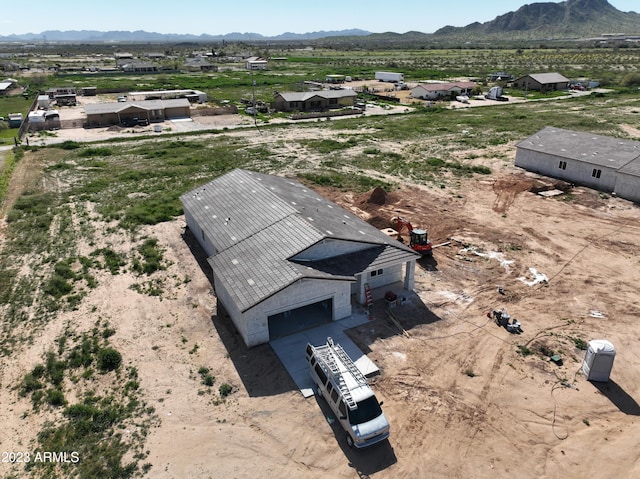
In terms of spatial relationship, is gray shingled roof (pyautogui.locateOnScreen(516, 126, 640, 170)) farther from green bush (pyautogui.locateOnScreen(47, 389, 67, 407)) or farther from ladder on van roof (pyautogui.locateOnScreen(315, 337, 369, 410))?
green bush (pyautogui.locateOnScreen(47, 389, 67, 407))

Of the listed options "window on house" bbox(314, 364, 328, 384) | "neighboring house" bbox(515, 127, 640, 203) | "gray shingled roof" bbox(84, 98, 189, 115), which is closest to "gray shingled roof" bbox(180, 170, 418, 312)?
"window on house" bbox(314, 364, 328, 384)

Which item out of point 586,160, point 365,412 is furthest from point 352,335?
point 586,160

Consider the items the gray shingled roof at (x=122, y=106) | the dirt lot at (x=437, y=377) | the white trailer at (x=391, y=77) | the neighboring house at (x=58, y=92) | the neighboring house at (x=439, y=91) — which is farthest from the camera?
the white trailer at (x=391, y=77)

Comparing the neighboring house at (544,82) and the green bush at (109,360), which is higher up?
the neighboring house at (544,82)

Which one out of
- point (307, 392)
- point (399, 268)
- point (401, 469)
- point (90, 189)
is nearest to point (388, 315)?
point (399, 268)

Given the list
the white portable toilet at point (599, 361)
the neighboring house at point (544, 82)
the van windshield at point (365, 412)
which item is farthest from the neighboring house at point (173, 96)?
the white portable toilet at point (599, 361)

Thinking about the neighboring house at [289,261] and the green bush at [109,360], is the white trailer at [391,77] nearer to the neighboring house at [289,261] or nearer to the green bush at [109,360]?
the neighboring house at [289,261]

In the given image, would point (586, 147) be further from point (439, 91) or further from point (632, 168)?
point (439, 91)

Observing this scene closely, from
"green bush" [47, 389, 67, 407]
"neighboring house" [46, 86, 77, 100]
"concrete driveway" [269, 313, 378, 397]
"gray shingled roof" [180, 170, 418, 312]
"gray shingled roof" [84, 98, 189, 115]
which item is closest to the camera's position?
"green bush" [47, 389, 67, 407]
